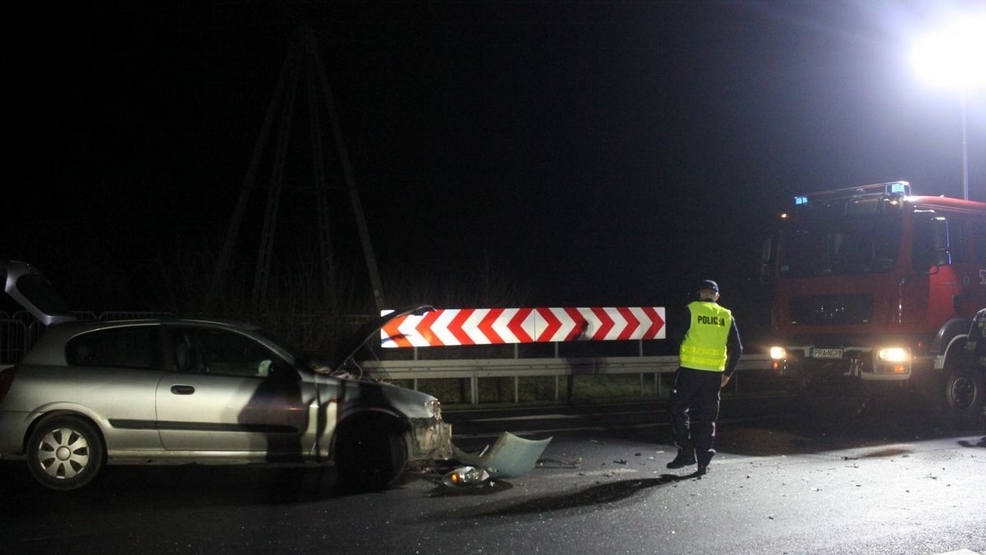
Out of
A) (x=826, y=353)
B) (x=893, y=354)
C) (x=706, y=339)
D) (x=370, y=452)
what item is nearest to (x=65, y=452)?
(x=370, y=452)

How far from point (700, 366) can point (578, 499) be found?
2.03 m

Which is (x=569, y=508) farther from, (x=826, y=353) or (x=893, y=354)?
(x=826, y=353)

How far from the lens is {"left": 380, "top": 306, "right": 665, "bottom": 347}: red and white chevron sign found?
15.7 metres

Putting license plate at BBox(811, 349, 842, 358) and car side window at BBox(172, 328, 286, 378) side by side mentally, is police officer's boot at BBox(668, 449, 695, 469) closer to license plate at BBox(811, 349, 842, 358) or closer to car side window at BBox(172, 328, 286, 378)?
car side window at BBox(172, 328, 286, 378)

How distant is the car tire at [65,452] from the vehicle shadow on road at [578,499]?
124 inches

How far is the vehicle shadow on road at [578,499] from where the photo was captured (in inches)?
Result: 277

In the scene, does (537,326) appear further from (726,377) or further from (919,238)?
(726,377)

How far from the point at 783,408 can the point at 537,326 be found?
13.9ft

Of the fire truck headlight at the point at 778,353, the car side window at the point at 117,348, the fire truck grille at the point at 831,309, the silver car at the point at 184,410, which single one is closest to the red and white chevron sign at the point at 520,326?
the fire truck headlight at the point at 778,353

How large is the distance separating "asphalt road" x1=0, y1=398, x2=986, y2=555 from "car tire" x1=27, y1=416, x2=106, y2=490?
7.2 inches

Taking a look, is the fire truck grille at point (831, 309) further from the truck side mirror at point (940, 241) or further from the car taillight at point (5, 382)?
the car taillight at point (5, 382)

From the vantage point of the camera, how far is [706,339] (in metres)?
8.80

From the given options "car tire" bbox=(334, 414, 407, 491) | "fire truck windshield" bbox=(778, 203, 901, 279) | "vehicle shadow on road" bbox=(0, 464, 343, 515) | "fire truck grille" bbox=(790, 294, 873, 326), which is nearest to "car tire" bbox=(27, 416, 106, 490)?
"vehicle shadow on road" bbox=(0, 464, 343, 515)

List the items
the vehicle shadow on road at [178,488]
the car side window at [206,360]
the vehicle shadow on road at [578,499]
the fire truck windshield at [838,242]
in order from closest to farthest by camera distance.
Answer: the vehicle shadow on road at [578,499]
the vehicle shadow on road at [178,488]
the car side window at [206,360]
the fire truck windshield at [838,242]
